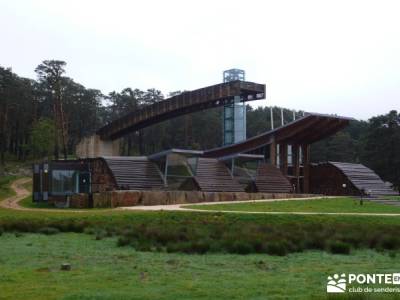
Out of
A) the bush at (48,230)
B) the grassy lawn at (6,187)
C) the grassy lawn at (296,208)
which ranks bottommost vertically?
the grassy lawn at (296,208)

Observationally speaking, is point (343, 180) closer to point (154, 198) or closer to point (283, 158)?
point (283, 158)

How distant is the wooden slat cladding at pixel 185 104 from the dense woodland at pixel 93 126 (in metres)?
5.96

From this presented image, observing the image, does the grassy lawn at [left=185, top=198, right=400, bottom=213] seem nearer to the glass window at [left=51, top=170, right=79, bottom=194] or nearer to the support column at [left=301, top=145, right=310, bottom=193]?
the glass window at [left=51, top=170, right=79, bottom=194]

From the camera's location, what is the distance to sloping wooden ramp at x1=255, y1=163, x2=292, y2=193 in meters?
42.5

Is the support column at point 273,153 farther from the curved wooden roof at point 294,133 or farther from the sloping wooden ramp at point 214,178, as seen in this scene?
the sloping wooden ramp at point 214,178

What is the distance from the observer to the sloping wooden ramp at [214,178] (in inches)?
1544

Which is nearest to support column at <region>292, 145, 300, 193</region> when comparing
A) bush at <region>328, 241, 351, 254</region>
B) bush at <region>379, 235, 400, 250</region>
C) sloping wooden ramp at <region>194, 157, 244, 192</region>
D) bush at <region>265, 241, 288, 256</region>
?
sloping wooden ramp at <region>194, 157, 244, 192</region>

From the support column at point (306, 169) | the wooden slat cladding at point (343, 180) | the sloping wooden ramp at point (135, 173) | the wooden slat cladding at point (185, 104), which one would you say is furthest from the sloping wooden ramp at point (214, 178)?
the wooden slat cladding at point (343, 180)

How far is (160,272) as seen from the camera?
29.5 feet

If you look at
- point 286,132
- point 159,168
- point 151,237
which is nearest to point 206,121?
point 286,132

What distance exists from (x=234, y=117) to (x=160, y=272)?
1650 inches

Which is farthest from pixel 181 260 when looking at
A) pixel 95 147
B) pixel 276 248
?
pixel 95 147

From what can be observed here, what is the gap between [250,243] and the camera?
12.4 meters

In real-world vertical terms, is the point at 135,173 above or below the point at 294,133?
below
